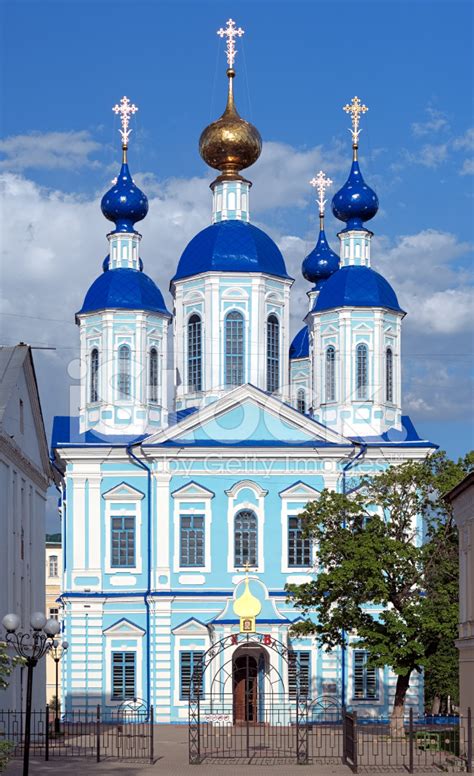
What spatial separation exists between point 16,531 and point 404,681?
10086 mm

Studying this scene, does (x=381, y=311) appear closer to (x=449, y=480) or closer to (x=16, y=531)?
(x=449, y=480)

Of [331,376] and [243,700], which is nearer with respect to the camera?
[243,700]

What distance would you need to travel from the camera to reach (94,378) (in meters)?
47.6

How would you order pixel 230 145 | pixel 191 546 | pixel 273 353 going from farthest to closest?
pixel 230 145 < pixel 273 353 < pixel 191 546

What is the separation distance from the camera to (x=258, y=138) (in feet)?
164

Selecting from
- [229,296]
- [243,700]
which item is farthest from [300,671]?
[229,296]

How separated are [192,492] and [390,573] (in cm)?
997

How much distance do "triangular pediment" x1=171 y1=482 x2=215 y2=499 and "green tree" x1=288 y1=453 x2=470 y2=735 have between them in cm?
730

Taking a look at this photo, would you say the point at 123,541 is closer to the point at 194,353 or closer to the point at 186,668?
the point at 186,668

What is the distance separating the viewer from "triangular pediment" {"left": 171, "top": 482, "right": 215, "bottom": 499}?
4553 centimetres

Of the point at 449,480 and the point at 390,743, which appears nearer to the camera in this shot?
the point at 390,743

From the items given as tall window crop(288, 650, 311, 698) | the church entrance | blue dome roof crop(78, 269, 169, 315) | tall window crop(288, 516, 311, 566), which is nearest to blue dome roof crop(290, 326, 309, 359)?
blue dome roof crop(78, 269, 169, 315)

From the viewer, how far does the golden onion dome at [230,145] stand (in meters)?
49.4

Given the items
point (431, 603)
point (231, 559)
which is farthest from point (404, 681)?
point (231, 559)
